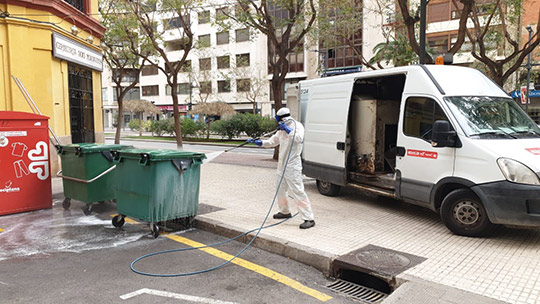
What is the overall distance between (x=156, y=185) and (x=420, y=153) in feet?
13.2

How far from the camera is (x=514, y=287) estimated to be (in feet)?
12.9

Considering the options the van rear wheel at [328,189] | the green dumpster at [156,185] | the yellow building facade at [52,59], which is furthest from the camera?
the yellow building facade at [52,59]

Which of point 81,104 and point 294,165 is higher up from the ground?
point 81,104

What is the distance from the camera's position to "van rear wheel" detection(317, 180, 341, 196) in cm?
861

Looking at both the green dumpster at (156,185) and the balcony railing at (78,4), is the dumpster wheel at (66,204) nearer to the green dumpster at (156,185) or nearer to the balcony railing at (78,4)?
the green dumpster at (156,185)

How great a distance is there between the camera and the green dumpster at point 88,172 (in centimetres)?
705

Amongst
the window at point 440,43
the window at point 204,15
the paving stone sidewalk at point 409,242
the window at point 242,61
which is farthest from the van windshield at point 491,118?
the window at point 242,61

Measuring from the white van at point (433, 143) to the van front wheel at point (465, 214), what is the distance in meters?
0.01

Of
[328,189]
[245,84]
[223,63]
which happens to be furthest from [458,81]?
[223,63]

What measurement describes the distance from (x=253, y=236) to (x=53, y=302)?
8.60 ft

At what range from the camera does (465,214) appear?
559cm

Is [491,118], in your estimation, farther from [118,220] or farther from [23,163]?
[23,163]

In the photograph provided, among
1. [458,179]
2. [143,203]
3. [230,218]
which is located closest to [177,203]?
[143,203]

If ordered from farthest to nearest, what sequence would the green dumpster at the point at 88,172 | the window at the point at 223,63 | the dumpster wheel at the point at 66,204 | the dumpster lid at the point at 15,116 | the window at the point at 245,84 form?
the window at the point at 223,63, the window at the point at 245,84, the dumpster wheel at the point at 66,204, the green dumpster at the point at 88,172, the dumpster lid at the point at 15,116
